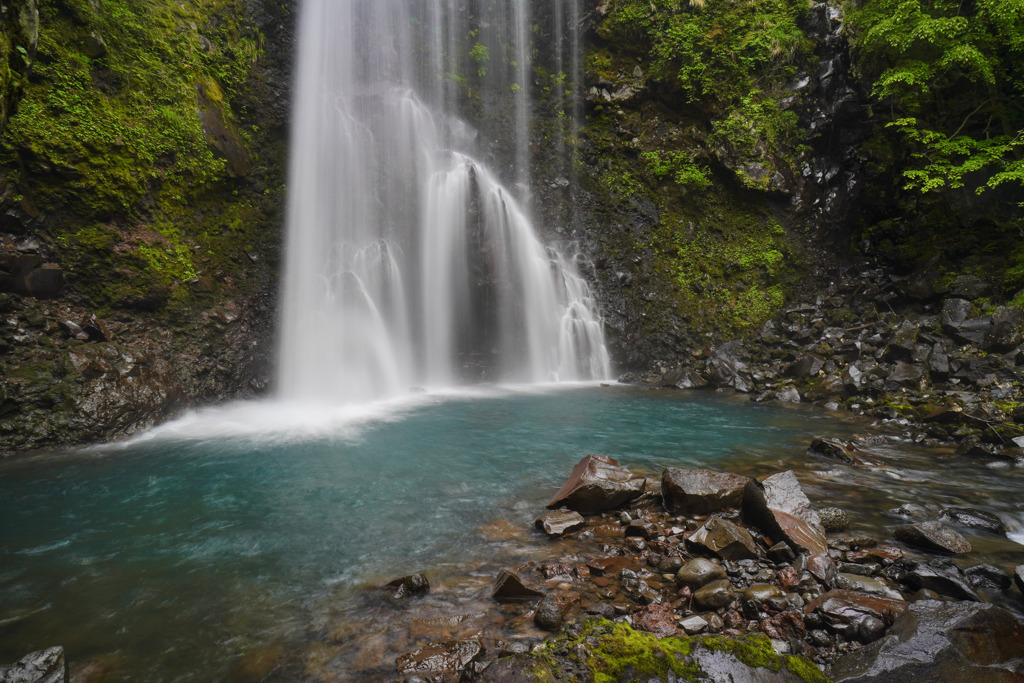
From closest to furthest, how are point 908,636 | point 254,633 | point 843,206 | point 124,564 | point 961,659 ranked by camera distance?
point 961,659, point 908,636, point 254,633, point 124,564, point 843,206

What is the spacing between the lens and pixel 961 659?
2.29 m

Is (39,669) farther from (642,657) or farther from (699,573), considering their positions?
(699,573)

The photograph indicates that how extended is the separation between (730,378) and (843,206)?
7.65m

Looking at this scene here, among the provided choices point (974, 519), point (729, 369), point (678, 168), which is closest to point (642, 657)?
point (974, 519)

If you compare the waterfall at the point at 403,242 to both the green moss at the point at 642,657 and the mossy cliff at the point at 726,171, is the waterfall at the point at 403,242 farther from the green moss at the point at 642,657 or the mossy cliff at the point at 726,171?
the green moss at the point at 642,657

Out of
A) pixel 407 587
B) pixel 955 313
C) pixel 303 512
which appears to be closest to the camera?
pixel 407 587

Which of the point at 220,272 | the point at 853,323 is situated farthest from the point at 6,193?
the point at 853,323

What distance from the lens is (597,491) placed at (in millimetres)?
4930

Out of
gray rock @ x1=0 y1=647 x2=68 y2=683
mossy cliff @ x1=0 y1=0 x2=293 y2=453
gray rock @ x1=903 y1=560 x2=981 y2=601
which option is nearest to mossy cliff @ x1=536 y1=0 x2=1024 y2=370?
mossy cliff @ x1=0 y1=0 x2=293 y2=453

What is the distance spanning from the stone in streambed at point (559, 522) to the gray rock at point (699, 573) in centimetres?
121

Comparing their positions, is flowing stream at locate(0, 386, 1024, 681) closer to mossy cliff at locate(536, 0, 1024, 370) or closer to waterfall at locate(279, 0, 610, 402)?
waterfall at locate(279, 0, 610, 402)

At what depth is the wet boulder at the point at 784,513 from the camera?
3832 mm

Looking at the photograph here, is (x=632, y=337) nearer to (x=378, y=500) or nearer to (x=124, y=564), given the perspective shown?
(x=378, y=500)

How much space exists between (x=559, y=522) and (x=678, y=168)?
17.1 m
